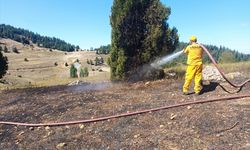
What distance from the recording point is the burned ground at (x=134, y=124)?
23.2 feet

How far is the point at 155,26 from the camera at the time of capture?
1636 centimetres

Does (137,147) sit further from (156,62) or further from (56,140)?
(156,62)

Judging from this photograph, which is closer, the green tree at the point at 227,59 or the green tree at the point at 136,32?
the green tree at the point at 136,32

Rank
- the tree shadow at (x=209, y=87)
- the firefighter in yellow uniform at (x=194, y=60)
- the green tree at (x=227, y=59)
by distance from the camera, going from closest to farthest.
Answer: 1. the firefighter in yellow uniform at (x=194, y=60)
2. the tree shadow at (x=209, y=87)
3. the green tree at (x=227, y=59)

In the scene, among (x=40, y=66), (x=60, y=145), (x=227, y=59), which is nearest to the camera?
(x=60, y=145)

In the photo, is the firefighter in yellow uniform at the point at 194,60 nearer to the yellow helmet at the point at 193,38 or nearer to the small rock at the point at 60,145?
the yellow helmet at the point at 193,38

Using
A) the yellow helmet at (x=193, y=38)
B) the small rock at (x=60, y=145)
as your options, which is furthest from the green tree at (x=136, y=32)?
the small rock at (x=60, y=145)

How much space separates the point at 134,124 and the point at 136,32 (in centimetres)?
877

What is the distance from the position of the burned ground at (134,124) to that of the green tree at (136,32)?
441 centimetres

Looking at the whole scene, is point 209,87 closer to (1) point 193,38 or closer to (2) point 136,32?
(1) point 193,38

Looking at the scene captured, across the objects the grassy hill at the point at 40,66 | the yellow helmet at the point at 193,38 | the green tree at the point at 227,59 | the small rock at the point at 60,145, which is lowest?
the grassy hill at the point at 40,66

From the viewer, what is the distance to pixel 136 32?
16578 millimetres

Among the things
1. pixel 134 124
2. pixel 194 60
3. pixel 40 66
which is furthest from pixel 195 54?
pixel 40 66

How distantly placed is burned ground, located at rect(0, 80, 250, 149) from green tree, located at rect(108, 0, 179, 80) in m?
4.41
